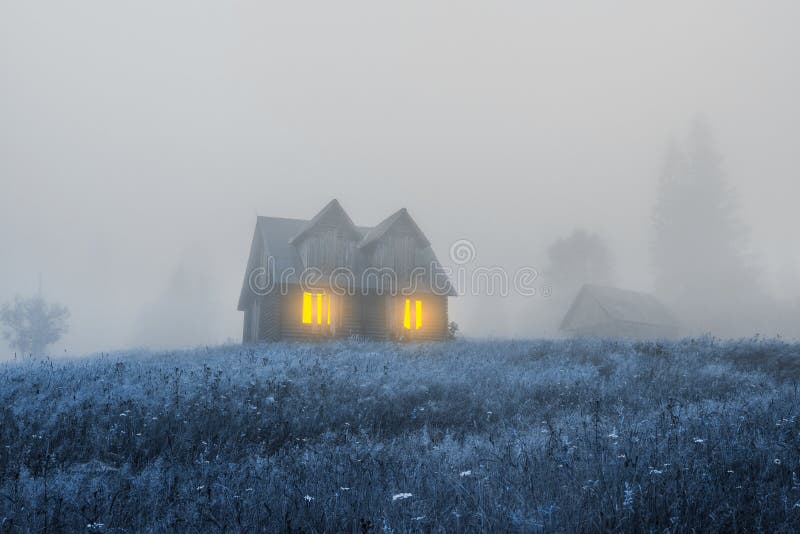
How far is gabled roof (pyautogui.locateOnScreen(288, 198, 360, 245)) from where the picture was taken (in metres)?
27.8

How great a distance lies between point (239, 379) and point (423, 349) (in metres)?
9.56

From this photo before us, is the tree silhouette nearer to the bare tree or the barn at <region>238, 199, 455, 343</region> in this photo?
the barn at <region>238, 199, 455, 343</region>

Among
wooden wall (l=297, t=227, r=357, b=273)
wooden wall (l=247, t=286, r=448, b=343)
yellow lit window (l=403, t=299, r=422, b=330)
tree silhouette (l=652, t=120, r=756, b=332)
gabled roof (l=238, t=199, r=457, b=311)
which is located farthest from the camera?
tree silhouette (l=652, t=120, r=756, b=332)

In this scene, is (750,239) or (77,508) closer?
(77,508)

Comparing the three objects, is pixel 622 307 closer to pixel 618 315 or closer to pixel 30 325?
pixel 618 315

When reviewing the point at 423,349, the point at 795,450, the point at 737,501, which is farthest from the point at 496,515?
the point at 423,349

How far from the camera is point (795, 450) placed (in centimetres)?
541

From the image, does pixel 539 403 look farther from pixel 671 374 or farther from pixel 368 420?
pixel 671 374

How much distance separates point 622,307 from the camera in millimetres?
48188

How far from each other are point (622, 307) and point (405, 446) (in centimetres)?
4507

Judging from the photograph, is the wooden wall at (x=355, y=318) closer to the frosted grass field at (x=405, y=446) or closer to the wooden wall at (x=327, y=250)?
the wooden wall at (x=327, y=250)

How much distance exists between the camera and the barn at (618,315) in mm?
47531

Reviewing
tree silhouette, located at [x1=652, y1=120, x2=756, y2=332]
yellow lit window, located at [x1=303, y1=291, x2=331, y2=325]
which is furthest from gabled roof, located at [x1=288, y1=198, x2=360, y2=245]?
tree silhouette, located at [x1=652, y1=120, x2=756, y2=332]

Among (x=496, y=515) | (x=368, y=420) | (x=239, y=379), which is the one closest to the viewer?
(x=496, y=515)
